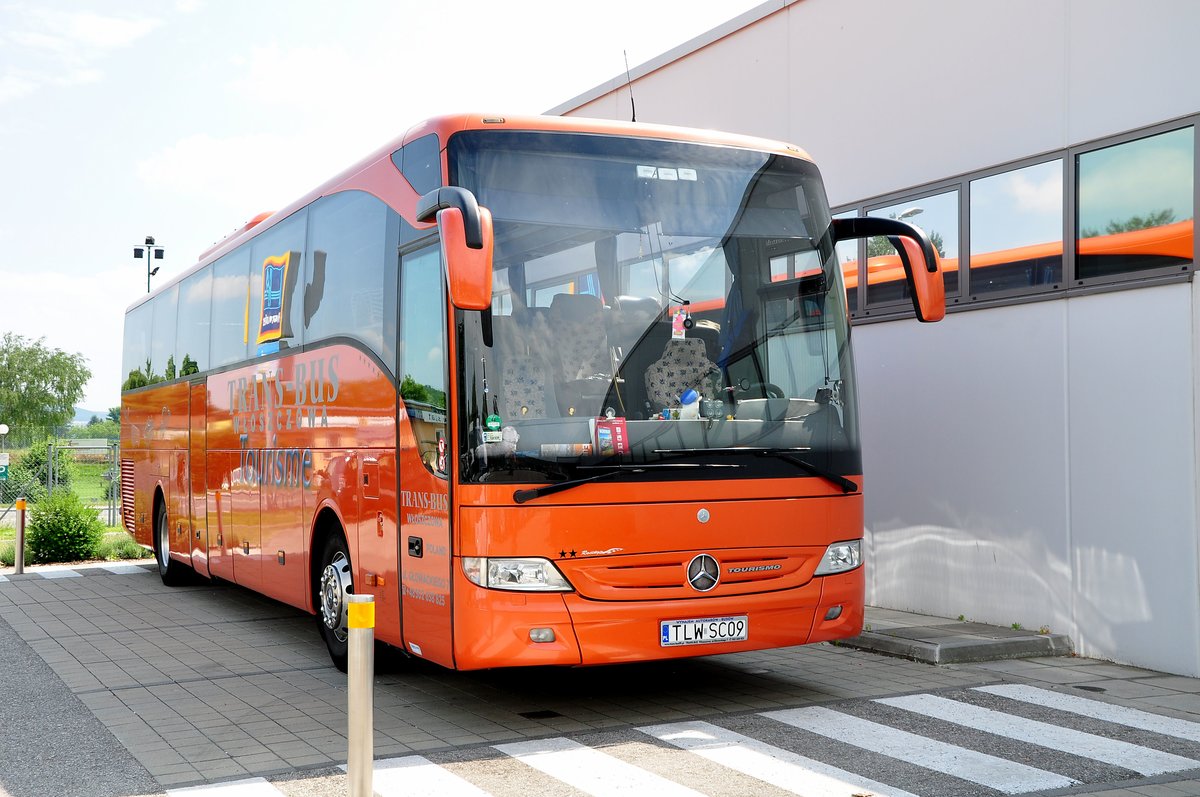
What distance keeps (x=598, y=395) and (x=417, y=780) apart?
7.31 ft

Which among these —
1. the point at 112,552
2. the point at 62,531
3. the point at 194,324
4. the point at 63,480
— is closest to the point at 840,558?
the point at 194,324

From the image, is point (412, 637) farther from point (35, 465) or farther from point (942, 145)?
point (35, 465)

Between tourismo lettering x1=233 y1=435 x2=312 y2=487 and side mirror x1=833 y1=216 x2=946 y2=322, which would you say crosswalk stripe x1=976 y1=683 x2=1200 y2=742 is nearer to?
side mirror x1=833 y1=216 x2=946 y2=322

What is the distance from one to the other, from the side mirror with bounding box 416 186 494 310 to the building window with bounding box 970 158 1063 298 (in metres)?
5.19

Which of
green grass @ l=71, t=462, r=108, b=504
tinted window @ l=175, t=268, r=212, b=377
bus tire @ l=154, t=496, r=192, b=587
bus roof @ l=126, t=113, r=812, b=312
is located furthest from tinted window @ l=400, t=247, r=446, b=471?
green grass @ l=71, t=462, r=108, b=504

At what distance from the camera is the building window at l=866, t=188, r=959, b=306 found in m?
10.9

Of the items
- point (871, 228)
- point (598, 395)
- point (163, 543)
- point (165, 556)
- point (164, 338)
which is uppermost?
point (871, 228)

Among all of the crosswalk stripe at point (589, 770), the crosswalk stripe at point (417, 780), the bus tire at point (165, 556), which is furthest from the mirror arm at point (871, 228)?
the bus tire at point (165, 556)

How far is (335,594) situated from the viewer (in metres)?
9.10

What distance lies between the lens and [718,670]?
915 cm

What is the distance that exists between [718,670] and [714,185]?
3.53 meters

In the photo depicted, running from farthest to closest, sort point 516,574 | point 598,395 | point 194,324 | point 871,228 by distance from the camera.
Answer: point 194,324, point 871,228, point 598,395, point 516,574

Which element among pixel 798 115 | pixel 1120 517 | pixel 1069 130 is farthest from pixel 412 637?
pixel 798 115

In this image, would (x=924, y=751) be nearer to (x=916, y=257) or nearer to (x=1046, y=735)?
(x=1046, y=735)
